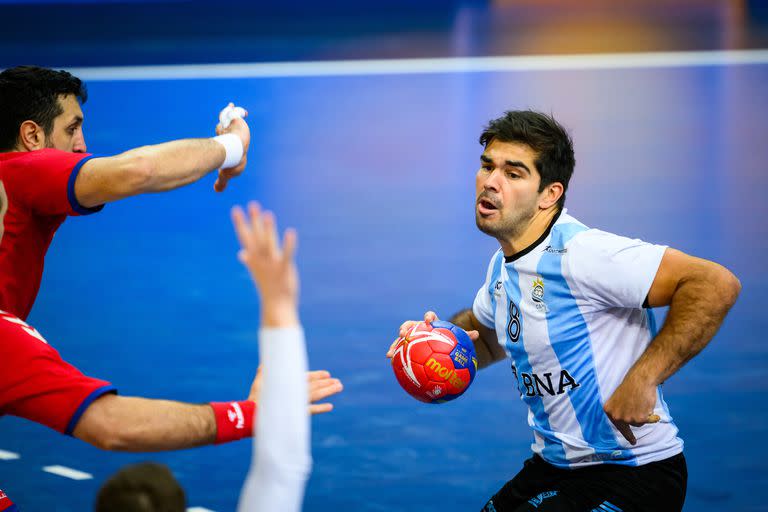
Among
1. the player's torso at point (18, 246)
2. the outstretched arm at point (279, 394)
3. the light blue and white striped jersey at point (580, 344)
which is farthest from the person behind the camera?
the light blue and white striped jersey at point (580, 344)

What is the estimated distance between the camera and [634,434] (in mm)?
4234

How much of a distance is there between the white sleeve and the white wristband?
6.54 ft

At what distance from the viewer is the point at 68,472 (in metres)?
5.85

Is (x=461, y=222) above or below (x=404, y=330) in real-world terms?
above

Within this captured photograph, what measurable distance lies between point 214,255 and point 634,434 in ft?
17.1

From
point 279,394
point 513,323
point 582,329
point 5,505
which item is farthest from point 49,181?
point 582,329

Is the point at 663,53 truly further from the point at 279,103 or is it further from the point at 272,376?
the point at 272,376

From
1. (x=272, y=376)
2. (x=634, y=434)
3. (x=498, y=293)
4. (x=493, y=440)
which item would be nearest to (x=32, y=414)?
(x=272, y=376)

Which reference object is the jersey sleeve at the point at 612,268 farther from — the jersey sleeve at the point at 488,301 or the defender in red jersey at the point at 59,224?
the defender in red jersey at the point at 59,224

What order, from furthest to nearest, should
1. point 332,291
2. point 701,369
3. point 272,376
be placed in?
point 332,291 → point 701,369 → point 272,376

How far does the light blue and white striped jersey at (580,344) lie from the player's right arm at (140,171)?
4.75ft

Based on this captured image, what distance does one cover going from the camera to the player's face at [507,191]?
14.6 feet

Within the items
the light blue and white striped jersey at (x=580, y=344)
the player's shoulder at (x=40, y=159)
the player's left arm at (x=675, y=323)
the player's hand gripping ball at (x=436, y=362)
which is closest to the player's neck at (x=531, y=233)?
the light blue and white striped jersey at (x=580, y=344)

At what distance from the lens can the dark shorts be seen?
13.6 ft
